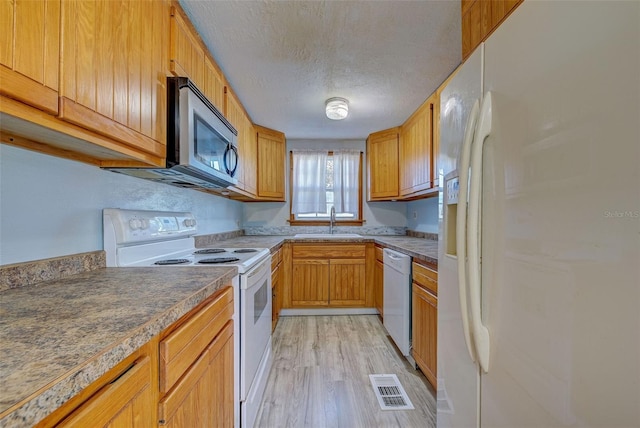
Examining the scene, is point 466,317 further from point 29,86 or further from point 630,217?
point 29,86

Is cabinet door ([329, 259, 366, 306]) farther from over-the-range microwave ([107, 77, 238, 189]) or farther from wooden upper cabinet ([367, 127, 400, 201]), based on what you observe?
over-the-range microwave ([107, 77, 238, 189])

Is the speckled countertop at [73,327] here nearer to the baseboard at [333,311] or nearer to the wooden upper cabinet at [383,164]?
the baseboard at [333,311]

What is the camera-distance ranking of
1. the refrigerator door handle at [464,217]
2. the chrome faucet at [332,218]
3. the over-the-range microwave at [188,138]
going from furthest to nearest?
the chrome faucet at [332,218], the over-the-range microwave at [188,138], the refrigerator door handle at [464,217]

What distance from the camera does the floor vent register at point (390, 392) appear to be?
5.46 feet

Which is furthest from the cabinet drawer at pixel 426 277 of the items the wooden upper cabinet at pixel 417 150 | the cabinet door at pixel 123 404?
the cabinet door at pixel 123 404

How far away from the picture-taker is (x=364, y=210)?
152 inches

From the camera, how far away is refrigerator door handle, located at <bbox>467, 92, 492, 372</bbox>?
0.79 m

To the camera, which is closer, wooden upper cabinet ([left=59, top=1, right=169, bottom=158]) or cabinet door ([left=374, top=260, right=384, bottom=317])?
wooden upper cabinet ([left=59, top=1, right=169, bottom=158])

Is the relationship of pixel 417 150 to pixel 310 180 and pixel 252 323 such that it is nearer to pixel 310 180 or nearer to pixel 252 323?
pixel 310 180

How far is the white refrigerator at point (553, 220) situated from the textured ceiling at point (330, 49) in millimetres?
784

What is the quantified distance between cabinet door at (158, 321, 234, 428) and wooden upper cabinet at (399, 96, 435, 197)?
6.71ft

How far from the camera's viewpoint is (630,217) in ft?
1.43

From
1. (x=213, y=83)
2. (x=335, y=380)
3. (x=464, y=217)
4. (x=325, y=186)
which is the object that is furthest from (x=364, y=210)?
(x=464, y=217)

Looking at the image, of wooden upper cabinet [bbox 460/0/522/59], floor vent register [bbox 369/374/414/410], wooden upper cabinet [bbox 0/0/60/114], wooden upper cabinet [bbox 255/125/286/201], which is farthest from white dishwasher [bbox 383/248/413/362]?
wooden upper cabinet [bbox 0/0/60/114]
